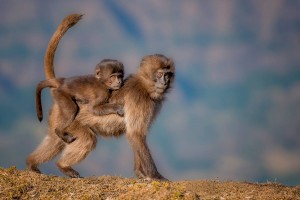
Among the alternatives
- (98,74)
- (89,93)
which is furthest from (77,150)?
(98,74)

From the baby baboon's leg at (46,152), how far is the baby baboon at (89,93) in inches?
15.0

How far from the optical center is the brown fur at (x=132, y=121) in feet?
35.3

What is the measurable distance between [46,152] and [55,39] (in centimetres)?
261

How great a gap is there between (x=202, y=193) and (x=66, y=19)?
549 cm

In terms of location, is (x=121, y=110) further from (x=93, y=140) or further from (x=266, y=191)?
(x=266, y=191)

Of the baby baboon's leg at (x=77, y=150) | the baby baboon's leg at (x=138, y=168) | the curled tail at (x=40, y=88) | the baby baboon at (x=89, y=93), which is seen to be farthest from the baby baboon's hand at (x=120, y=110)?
the curled tail at (x=40, y=88)

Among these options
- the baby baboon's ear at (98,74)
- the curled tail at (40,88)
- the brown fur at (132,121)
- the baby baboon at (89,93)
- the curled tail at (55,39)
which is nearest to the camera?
the brown fur at (132,121)

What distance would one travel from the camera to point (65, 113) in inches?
444

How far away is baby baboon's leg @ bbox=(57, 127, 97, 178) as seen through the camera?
11.1 metres

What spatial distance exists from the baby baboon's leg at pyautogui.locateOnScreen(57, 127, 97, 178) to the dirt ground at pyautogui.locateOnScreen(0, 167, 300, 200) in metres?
1.02

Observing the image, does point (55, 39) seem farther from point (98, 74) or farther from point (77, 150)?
point (77, 150)

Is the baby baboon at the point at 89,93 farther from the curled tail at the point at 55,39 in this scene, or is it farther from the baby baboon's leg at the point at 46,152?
the curled tail at the point at 55,39

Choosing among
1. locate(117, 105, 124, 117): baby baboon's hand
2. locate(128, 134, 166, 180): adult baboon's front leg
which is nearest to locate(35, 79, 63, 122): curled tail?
locate(117, 105, 124, 117): baby baboon's hand

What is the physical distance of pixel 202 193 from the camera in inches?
353
